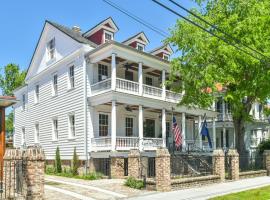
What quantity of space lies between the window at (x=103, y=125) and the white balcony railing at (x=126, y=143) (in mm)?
2236

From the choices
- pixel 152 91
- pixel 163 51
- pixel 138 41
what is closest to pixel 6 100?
pixel 152 91

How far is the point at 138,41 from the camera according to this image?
96.4ft

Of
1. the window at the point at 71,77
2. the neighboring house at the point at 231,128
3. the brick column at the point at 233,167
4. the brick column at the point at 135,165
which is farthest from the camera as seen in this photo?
the neighboring house at the point at 231,128

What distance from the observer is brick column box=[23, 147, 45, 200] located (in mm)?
11664

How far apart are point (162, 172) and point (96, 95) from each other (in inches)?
355

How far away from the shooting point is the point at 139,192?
52.1ft

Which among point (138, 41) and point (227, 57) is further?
point (138, 41)

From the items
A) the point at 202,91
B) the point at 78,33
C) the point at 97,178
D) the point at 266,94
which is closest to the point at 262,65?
the point at 266,94

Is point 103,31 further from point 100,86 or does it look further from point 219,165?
point 219,165

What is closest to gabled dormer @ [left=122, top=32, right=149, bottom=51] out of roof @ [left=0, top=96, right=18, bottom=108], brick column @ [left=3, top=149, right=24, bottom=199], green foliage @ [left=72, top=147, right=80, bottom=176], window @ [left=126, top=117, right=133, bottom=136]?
window @ [left=126, top=117, right=133, bottom=136]

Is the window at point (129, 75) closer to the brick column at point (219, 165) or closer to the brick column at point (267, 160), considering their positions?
the brick column at point (219, 165)

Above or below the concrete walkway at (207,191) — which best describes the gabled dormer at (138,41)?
above

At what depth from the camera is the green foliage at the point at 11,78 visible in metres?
47.7

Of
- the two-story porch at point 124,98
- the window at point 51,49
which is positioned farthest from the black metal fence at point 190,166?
the window at point 51,49
